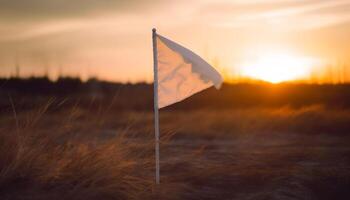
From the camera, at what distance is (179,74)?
7785mm

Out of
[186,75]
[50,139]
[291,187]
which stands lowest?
[291,187]

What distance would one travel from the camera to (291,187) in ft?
27.0

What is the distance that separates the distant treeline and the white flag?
20.6 m

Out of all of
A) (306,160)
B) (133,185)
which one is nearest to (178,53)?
(133,185)

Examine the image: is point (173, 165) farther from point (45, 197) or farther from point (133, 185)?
point (45, 197)

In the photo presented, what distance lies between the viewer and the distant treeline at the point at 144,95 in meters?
31.3

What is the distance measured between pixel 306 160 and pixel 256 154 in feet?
3.97

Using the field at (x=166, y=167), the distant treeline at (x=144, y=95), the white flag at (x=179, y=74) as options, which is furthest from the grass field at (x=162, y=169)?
the distant treeline at (x=144, y=95)

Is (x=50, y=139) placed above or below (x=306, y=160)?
above

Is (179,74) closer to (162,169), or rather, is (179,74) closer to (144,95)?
(162,169)

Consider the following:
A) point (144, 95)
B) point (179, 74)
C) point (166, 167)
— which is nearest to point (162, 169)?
point (166, 167)

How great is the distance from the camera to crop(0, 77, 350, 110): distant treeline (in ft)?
103

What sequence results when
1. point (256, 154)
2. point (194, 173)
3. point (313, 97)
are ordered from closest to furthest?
point (194, 173), point (256, 154), point (313, 97)

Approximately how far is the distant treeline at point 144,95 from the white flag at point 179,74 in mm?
20610
